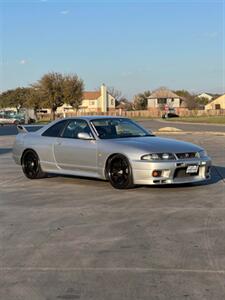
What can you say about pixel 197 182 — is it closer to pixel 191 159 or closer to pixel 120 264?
pixel 191 159

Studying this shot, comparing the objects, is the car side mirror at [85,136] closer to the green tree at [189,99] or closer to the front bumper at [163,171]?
the front bumper at [163,171]

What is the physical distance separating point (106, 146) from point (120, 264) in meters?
4.91

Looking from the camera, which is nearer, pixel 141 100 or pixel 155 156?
pixel 155 156

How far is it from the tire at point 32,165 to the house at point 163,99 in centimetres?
13413

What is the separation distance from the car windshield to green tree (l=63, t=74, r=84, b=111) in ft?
264

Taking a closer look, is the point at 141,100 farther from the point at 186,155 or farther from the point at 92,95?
the point at 186,155

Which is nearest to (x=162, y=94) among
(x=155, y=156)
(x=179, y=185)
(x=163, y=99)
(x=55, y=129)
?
(x=163, y=99)

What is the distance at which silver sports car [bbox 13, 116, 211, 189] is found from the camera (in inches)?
375

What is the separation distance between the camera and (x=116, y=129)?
1085 centimetres

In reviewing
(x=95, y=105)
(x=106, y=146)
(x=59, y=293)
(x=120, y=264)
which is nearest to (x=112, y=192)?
(x=106, y=146)

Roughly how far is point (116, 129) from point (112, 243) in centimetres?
489

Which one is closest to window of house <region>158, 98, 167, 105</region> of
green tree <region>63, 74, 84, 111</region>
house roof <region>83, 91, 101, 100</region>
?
house roof <region>83, 91, 101, 100</region>

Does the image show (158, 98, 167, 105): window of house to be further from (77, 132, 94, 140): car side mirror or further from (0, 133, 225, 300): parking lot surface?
(0, 133, 225, 300): parking lot surface

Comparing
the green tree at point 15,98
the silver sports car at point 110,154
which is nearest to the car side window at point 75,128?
the silver sports car at point 110,154
